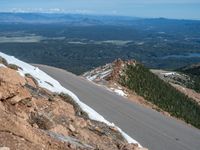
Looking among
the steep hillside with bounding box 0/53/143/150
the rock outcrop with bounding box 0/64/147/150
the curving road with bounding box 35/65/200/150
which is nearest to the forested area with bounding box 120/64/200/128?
the curving road with bounding box 35/65/200/150

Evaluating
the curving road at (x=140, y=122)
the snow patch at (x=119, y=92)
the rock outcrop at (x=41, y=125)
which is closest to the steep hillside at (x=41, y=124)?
the rock outcrop at (x=41, y=125)

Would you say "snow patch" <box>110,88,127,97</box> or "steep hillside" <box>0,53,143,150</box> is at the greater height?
"steep hillside" <box>0,53,143,150</box>

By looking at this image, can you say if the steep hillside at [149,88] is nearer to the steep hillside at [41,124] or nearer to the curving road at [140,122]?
the curving road at [140,122]

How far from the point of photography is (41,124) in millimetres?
13742

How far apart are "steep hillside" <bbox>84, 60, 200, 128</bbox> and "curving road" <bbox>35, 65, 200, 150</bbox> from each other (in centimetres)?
713

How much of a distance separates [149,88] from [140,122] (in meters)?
17.4

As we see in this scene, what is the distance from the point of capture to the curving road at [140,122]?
23.8m

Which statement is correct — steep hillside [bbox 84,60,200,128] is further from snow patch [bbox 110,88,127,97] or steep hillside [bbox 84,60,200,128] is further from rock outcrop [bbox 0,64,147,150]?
rock outcrop [bbox 0,64,147,150]

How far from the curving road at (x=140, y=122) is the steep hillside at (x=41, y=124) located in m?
6.02

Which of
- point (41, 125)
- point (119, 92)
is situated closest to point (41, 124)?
point (41, 125)

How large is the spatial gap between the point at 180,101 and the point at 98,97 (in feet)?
55.4

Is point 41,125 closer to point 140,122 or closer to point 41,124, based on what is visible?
point 41,124

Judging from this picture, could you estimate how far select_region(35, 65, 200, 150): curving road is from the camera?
937 inches

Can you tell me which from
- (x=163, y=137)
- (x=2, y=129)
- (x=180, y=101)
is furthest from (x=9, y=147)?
(x=180, y=101)
